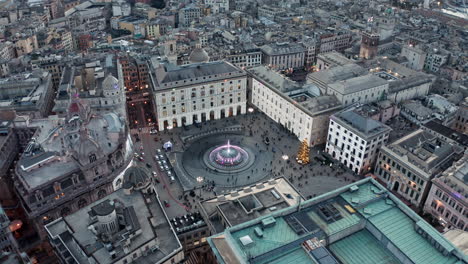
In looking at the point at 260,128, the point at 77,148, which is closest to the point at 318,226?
the point at 77,148

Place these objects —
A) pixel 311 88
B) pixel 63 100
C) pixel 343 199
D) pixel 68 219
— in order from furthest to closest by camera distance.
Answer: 1. pixel 311 88
2. pixel 63 100
3. pixel 68 219
4. pixel 343 199

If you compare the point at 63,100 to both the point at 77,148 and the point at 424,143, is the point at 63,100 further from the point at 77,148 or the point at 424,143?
the point at 424,143

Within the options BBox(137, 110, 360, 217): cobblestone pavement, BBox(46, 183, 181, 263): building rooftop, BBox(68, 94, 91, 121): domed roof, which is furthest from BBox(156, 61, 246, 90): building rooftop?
BBox(46, 183, 181, 263): building rooftop

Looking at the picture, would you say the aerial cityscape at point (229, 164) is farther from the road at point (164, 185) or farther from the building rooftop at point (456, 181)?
the road at point (164, 185)

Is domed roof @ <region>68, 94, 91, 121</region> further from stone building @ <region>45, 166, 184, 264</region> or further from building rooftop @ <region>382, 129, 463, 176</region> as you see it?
building rooftop @ <region>382, 129, 463, 176</region>

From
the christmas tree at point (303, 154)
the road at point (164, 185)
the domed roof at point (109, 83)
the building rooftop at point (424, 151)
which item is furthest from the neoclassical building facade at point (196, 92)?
the building rooftop at point (424, 151)

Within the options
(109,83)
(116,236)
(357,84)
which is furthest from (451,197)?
(109,83)
